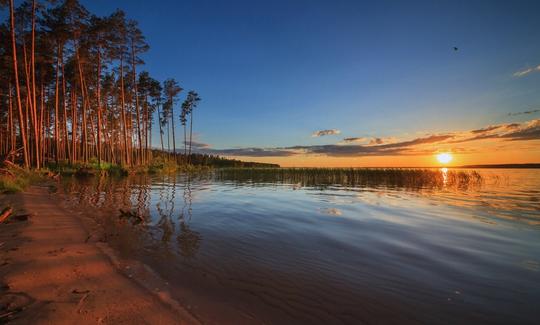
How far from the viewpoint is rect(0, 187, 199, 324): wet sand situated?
101 inches

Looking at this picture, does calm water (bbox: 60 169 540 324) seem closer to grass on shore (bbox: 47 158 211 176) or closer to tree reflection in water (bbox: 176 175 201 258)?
tree reflection in water (bbox: 176 175 201 258)

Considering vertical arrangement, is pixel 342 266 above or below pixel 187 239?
below

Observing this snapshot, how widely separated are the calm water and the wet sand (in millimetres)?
345

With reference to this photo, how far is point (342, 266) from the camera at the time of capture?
14.9 ft

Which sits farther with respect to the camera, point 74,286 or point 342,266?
point 342,266

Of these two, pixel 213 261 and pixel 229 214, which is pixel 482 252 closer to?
pixel 213 261

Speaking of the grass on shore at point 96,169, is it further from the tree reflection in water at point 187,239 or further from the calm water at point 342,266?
the tree reflection in water at point 187,239

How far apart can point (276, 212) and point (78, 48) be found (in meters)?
30.5

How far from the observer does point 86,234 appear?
5730mm

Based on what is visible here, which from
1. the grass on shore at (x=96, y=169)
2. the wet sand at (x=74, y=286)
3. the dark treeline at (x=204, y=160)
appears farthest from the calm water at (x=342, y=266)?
the dark treeline at (x=204, y=160)

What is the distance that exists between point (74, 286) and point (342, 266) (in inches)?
159

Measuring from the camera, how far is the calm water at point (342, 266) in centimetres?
312

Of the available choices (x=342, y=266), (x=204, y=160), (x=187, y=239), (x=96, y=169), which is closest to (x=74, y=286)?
(x=187, y=239)

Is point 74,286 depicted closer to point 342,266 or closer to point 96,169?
point 342,266
